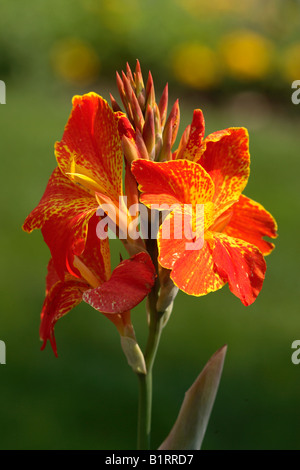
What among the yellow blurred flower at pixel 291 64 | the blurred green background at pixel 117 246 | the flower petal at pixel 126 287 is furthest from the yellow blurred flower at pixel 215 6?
the flower petal at pixel 126 287

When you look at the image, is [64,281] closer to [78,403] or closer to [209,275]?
[209,275]

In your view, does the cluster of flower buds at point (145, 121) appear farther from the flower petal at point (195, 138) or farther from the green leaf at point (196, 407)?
the green leaf at point (196, 407)

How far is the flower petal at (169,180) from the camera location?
28.9 inches

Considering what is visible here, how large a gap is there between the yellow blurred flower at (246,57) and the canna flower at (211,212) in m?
3.87

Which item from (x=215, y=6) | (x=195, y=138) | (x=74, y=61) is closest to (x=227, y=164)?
(x=195, y=138)

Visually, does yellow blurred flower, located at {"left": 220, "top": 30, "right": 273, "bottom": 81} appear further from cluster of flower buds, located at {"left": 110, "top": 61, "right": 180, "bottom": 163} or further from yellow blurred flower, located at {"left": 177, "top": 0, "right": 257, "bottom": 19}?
cluster of flower buds, located at {"left": 110, "top": 61, "right": 180, "bottom": 163}

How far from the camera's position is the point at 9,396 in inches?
70.1

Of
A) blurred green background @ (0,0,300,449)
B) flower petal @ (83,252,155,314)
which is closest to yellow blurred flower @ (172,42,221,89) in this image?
blurred green background @ (0,0,300,449)

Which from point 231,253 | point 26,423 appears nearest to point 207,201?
point 231,253

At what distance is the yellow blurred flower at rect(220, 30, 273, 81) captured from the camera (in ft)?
15.0

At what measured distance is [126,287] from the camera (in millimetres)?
745

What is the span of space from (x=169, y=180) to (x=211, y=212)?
3.1 inches

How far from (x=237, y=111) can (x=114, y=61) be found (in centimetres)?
96

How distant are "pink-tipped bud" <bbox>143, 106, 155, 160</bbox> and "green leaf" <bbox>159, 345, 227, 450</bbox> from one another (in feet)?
0.95
